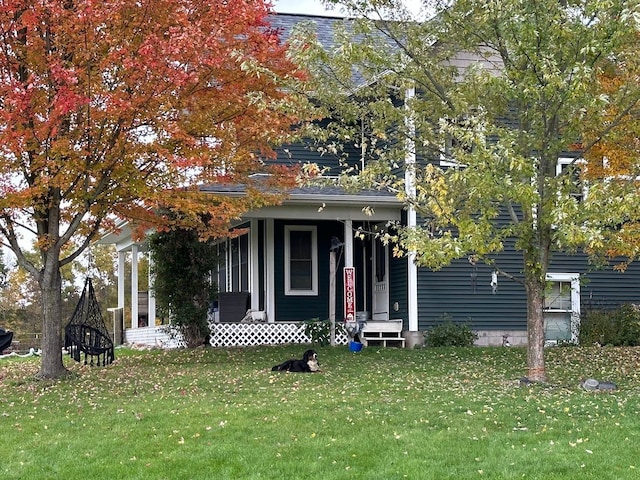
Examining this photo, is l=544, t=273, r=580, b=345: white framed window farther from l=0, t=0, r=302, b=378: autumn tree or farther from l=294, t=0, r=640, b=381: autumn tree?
l=0, t=0, r=302, b=378: autumn tree

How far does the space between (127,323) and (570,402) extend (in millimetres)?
30405

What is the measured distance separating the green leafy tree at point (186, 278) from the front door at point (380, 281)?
3853 mm

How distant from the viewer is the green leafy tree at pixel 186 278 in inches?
714

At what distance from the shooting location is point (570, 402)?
33.4ft

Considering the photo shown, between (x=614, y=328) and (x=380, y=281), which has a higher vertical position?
(x=380, y=281)

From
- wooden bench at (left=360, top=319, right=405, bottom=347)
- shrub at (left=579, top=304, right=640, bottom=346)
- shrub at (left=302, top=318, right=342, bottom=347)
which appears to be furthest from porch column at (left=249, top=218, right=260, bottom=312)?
shrub at (left=579, top=304, right=640, bottom=346)

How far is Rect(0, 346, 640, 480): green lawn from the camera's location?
299 inches

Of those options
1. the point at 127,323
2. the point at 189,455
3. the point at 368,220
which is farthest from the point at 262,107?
the point at 127,323

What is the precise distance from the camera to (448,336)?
58.5ft

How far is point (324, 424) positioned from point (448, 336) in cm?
905

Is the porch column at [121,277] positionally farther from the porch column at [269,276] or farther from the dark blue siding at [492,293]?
the dark blue siding at [492,293]

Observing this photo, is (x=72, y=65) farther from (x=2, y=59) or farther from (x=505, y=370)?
(x=505, y=370)

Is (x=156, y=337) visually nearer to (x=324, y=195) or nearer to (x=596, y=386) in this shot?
(x=324, y=195)

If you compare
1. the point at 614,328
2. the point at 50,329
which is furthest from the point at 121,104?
the point at 614,328
